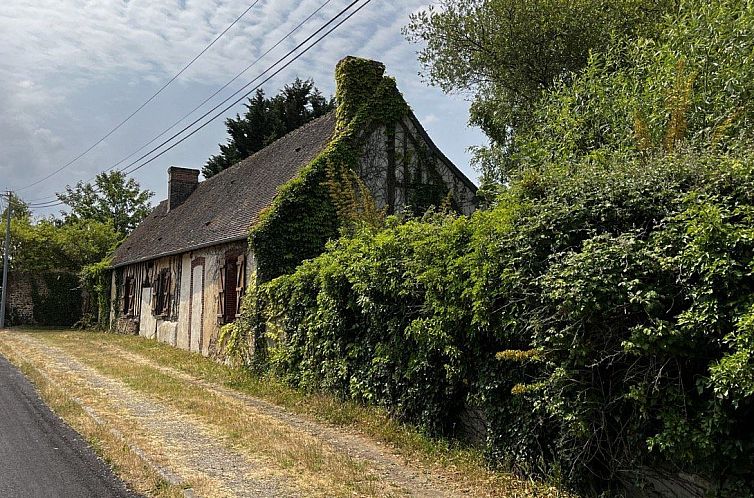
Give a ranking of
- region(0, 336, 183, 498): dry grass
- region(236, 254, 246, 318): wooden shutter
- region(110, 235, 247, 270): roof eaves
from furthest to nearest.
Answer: region(110, 235, 247, 270): roof eaves, region(236, 254, 246, 318): wooden shutter, region(0, 336, 183, 498): dry grass

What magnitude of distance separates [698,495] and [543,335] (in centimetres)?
164

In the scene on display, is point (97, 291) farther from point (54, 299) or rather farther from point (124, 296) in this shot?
point (124, 296)

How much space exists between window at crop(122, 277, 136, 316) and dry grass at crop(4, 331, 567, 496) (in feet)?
36.8

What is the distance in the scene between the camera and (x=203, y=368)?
1487 centimetres

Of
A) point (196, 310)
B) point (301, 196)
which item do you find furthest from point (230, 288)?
point (301, 196)

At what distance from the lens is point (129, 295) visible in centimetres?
2647

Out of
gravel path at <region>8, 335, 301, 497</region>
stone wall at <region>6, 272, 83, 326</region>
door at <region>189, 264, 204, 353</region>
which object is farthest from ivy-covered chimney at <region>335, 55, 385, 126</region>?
stone wall at <region>6, 272, 83, 326</region>

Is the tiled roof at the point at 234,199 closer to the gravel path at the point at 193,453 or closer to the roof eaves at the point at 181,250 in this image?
the roof eaves at the point at 181,250

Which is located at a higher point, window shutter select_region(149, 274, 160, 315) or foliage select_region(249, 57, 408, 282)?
foliage select_region(249, 57, 408, 282)

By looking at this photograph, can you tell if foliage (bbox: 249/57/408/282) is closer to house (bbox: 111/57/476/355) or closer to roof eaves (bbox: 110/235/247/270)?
house (bbox: 111/57/476/355)

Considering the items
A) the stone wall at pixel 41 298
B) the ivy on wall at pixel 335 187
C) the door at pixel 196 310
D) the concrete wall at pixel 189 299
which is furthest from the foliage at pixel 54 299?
the ivy on wall at pixel 335 187

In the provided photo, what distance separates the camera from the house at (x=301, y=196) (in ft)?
50.2

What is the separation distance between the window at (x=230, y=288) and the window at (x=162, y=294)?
4781mm

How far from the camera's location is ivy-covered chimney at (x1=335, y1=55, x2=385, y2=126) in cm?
1638
